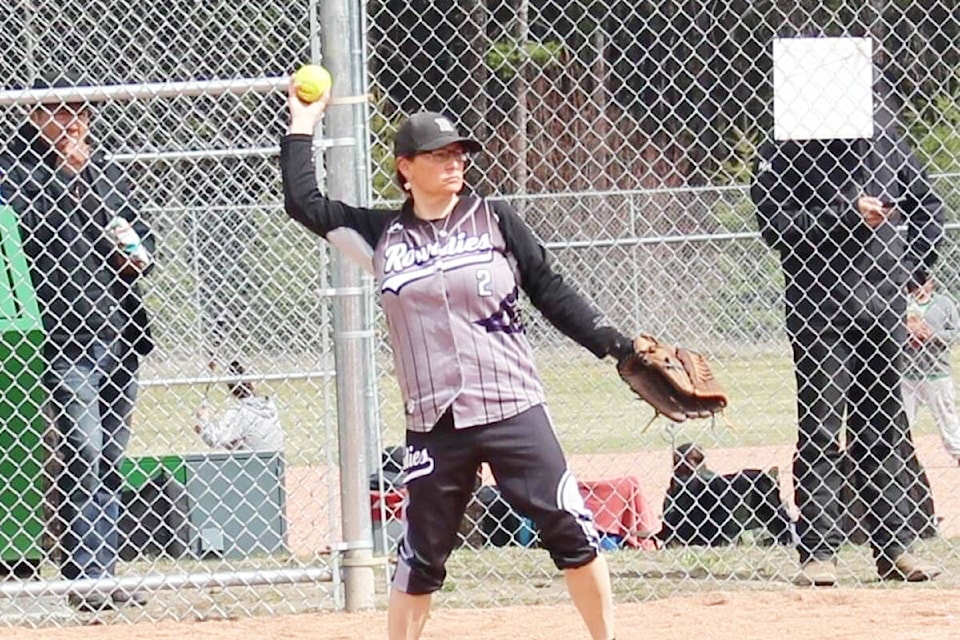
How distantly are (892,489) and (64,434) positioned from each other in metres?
3.16

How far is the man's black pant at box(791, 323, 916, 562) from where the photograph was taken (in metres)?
6.58

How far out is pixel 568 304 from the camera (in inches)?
192

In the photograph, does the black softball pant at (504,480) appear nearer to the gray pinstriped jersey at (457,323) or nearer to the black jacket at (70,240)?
the gray pinstriped jersey at (457,323)

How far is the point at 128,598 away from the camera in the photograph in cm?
641

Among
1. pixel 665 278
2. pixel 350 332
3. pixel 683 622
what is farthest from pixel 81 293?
pixel 665 278

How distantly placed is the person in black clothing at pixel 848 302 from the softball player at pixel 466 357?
6.22ft

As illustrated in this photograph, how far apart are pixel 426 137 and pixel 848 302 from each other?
7.73 ft

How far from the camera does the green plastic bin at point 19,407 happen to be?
647 centimetres

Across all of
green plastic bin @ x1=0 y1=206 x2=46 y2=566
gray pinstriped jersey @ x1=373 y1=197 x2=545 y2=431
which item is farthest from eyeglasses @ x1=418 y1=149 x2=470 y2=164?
green plastic bin @ x1=0 y1=206 x2=46 y2=566

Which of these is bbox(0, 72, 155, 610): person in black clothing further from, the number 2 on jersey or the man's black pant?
the man's black pant

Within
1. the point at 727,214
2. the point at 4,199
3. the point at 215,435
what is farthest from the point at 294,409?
the point at 4,199

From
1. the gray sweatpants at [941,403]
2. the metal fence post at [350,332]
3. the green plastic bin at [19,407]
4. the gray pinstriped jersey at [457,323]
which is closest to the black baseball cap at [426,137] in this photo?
the gray pinstriped jersey at [457,323]

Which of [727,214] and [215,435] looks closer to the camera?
[215,435]

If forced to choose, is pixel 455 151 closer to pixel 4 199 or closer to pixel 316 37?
pixel 316 37
